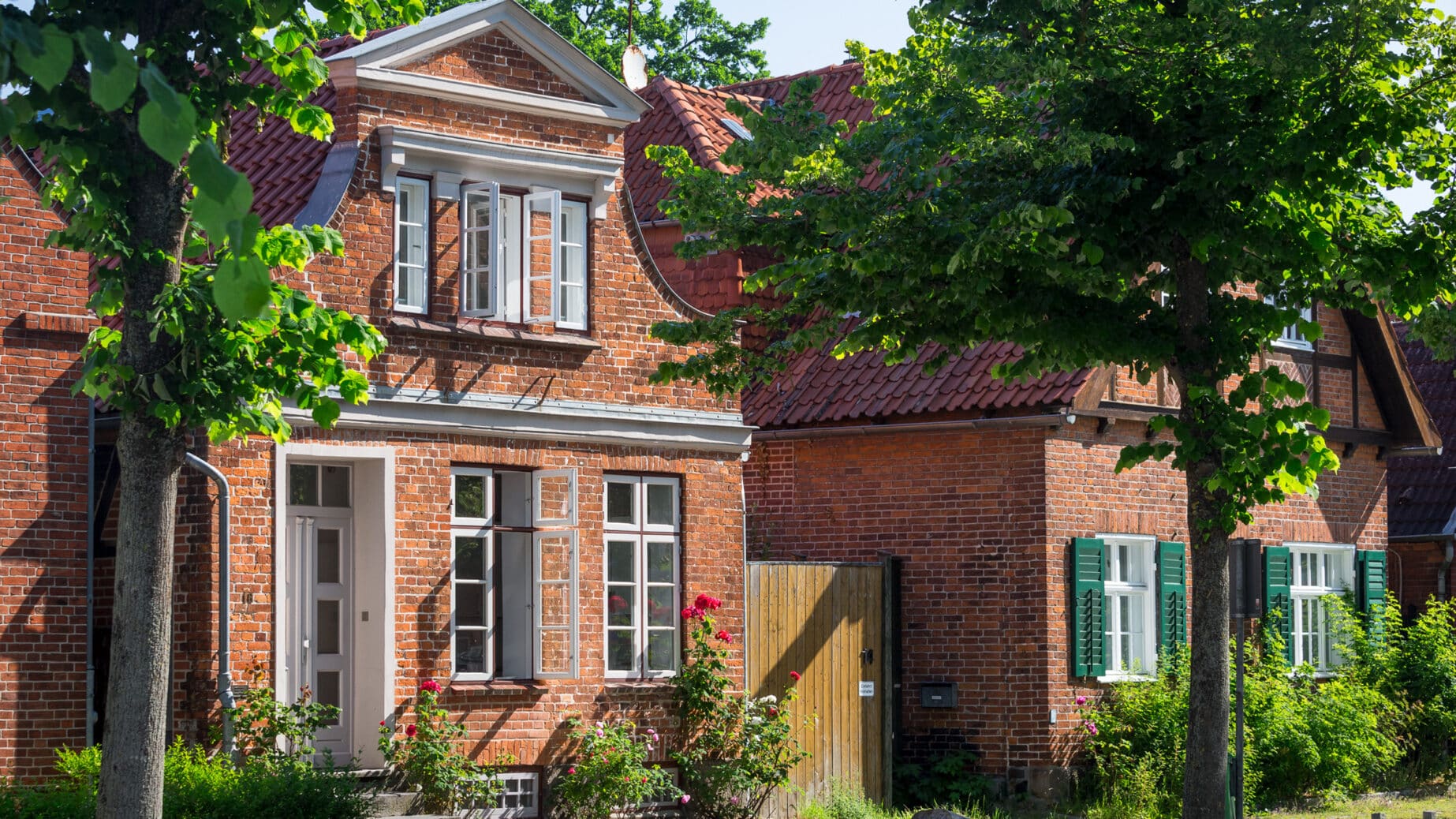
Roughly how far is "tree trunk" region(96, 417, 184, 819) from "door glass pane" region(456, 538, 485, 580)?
660cm

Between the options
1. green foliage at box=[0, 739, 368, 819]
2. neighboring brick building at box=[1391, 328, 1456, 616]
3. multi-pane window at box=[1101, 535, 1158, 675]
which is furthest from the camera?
neighboring brick building at box=[1391, 328, 1456, 616]

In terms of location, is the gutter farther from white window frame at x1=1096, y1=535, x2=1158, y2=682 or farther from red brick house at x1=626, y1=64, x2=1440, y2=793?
white window frame at x1=1096, y1=535, x2=1158, y2=682

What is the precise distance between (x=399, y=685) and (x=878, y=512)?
6.68 metres

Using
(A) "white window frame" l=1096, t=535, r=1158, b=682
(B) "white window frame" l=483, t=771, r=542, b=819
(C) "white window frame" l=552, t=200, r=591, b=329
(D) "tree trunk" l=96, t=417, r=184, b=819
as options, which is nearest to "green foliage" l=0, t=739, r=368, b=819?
(B) "white window frame" l=483, t=771, r=542, b=819

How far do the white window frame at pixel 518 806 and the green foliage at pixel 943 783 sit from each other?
460 centimetres

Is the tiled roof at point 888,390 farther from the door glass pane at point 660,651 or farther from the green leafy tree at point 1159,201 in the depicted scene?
the green leafy tree at point 1159,201

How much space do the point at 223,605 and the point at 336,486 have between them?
1.80m

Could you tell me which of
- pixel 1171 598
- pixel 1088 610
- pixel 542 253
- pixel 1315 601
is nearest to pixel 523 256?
pixel 542 253

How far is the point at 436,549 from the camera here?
14.6 m

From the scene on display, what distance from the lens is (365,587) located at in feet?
47.3

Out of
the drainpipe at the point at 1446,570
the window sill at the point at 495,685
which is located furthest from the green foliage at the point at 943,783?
the drainpipe at the point at 1446,570

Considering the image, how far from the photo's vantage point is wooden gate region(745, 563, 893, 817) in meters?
17.2

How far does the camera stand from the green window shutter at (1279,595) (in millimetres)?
21000

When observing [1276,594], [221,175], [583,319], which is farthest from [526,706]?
[221,175]
